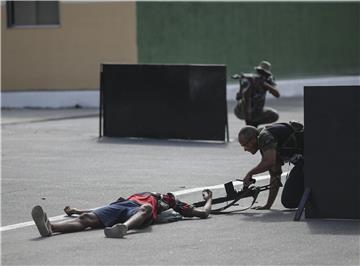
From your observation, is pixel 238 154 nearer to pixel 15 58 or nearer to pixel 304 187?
pixel 304 187

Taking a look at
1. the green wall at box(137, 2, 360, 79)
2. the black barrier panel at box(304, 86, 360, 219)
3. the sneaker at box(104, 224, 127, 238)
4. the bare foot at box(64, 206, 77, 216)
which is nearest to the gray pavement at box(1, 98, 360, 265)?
the sneaker at box(104, 224, 127, 238)

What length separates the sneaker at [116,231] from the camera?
10117 mm

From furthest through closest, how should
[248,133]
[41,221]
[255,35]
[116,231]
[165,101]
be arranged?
[255,35]
[165,101]
[248,133]
[41,221]
[116,231]

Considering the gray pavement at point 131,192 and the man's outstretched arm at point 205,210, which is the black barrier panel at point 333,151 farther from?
the man's outstretched arm at point 205,210

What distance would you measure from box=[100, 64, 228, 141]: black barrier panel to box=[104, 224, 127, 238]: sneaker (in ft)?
29.7

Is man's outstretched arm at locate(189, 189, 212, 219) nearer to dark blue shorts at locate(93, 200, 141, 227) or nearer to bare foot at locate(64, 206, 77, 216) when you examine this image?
dark blue shorts at locate(93, 200, 141, 227)

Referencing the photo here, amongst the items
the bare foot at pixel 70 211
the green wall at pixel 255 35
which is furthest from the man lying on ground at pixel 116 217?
the green wall at pixel 255 35

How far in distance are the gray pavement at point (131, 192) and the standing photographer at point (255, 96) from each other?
0.85m

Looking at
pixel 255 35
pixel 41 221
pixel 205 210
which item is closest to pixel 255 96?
pixel 205 210

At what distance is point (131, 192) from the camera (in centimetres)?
1360

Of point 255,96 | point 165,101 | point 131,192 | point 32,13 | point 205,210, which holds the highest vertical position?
point 32,13

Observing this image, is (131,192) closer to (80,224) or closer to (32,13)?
(80,224)

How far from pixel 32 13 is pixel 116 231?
17736 mm

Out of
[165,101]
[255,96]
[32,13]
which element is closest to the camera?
[255,96]
